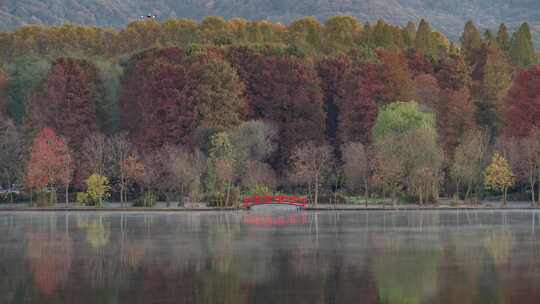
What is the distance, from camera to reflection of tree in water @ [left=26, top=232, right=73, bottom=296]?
30236 mm

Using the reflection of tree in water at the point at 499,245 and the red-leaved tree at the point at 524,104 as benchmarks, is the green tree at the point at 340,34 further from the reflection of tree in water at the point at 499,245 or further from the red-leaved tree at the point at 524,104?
the reflection of tree in water at the point at 499,245

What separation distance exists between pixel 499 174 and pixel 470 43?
42157mm

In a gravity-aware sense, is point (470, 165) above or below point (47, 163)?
below

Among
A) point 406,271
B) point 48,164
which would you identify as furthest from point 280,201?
point 406,271

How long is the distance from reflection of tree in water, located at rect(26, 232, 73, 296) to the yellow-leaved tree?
130 ft

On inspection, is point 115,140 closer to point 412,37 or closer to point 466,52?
point 466,52

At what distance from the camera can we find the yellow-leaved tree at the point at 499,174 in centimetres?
7700

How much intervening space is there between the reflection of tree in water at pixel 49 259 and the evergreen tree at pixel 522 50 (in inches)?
3205

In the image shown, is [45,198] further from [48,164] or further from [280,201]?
[280,201]

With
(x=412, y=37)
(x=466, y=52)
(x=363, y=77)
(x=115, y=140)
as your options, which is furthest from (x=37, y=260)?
(x=412, y=37)

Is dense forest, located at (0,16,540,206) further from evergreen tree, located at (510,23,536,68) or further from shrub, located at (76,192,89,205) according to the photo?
evergreen tree, located at (510,23,536,68)

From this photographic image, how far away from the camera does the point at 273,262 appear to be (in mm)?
35000

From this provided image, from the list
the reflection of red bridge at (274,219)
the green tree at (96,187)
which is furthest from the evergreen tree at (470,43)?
the reflection of red bridge at (274,219)

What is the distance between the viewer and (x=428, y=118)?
82500 millimetres
